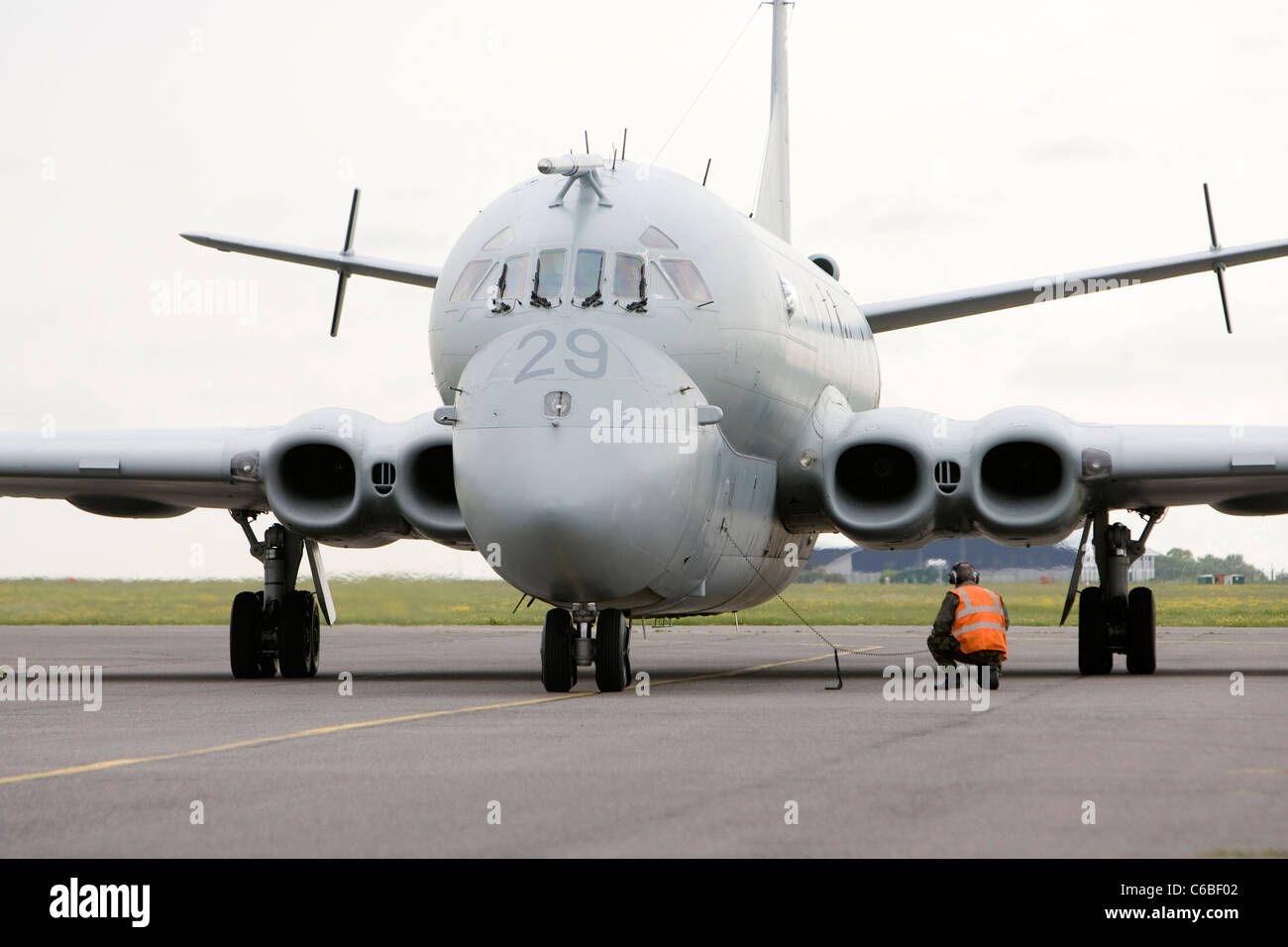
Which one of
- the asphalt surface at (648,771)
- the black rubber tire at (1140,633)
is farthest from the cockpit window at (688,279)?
the black rubber tire at (1140,633)

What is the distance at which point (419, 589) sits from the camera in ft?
79.2

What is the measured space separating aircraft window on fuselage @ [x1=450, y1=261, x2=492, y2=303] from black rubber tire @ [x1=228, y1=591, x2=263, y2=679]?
412 centimetres

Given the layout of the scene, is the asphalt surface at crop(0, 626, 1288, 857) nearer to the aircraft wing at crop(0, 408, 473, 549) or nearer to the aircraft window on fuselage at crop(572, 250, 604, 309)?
the aircraft wing at crop(0, 408, 473, 549)

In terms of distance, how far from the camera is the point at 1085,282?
18.5m

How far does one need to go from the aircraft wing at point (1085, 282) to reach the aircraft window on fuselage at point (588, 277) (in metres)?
6.91

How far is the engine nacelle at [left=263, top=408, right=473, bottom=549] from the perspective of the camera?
1512 cm

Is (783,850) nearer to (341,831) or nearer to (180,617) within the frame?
(341,831)

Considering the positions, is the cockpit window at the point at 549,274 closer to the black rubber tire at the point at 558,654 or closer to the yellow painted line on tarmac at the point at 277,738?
the black rubber tire at the point at 558,654

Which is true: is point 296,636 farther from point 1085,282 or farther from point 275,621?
point 1085,282

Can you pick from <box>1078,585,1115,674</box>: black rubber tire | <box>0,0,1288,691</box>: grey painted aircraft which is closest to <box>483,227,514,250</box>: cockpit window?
<box>0,0,1288,691</box>: grey painted aircraft

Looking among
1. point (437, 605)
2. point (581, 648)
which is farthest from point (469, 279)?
point (437, 605)

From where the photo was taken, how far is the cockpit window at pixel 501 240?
1359 cm

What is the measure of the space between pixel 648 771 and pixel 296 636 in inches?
375
